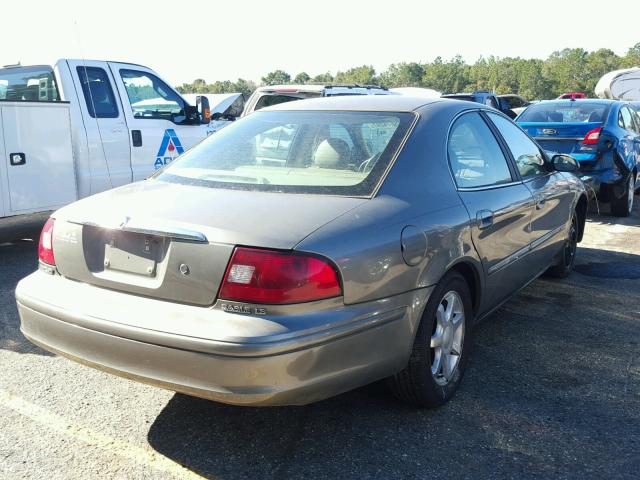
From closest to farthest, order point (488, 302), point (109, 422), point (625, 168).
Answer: point (109, 422) < point (488, 302) < point (625, 168)

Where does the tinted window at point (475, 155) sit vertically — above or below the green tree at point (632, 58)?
below

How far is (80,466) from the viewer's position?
2781 millimetres

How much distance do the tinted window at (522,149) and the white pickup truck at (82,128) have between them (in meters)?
4.51

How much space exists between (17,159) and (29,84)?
1.25 m

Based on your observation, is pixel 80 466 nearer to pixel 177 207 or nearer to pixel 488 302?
pixel 177 207

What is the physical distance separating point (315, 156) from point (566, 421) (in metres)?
1.84

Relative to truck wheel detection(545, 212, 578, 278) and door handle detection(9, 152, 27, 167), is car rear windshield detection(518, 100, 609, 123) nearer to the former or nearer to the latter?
truck wheel detection(545, 212, 578, 278)

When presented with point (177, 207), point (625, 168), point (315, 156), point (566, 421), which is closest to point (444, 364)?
point (566, 421)

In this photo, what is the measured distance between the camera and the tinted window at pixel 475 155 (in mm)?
3592

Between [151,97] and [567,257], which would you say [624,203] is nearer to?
[567,257]

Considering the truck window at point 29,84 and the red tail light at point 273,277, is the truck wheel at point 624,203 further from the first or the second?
the red tail light at point 273,277

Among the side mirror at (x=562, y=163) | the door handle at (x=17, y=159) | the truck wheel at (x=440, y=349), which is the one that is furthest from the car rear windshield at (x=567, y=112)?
the door handle at (x=17, y=159)

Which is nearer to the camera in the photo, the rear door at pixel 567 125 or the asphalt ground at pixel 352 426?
the asphalt ground at pixel 352 426

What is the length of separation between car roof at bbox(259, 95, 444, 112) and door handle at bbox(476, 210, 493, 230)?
0.69 m
